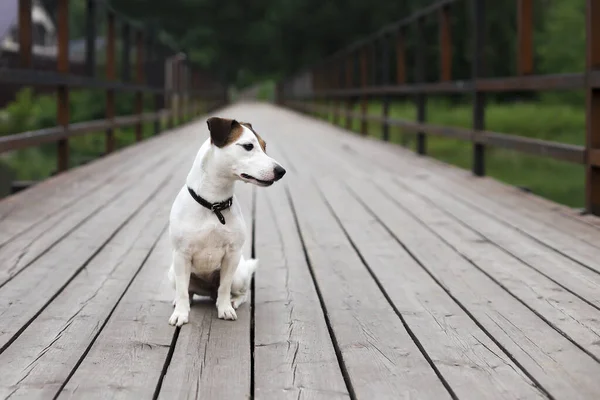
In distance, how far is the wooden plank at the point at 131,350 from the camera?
2.14 meters

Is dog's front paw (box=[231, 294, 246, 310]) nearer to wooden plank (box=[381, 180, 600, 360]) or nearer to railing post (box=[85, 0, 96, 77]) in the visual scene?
wooden plank (box=[381, 180, 600, 360])

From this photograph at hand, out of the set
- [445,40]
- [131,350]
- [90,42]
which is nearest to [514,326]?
[131,350]

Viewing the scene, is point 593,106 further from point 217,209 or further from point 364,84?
point 364,84

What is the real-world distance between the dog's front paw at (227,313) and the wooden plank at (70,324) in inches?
13.5

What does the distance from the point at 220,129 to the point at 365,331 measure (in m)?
0.70

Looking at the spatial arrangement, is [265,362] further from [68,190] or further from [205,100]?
[205,100]

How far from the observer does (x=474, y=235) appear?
426 centimetres

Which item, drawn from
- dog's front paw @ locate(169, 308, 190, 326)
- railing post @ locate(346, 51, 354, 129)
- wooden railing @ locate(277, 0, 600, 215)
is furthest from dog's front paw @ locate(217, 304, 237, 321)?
railing post @ locate(346, 51, 354, 129)

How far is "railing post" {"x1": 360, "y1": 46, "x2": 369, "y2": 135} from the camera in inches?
500

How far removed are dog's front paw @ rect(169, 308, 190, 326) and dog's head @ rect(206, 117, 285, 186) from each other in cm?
43

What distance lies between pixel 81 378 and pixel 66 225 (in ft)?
7.78

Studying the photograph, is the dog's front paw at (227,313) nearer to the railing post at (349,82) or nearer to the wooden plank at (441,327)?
the wooden plank at (441,327)

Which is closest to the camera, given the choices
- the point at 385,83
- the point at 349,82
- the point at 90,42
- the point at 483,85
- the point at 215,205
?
the point at 215,205

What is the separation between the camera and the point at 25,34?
5688 mm
